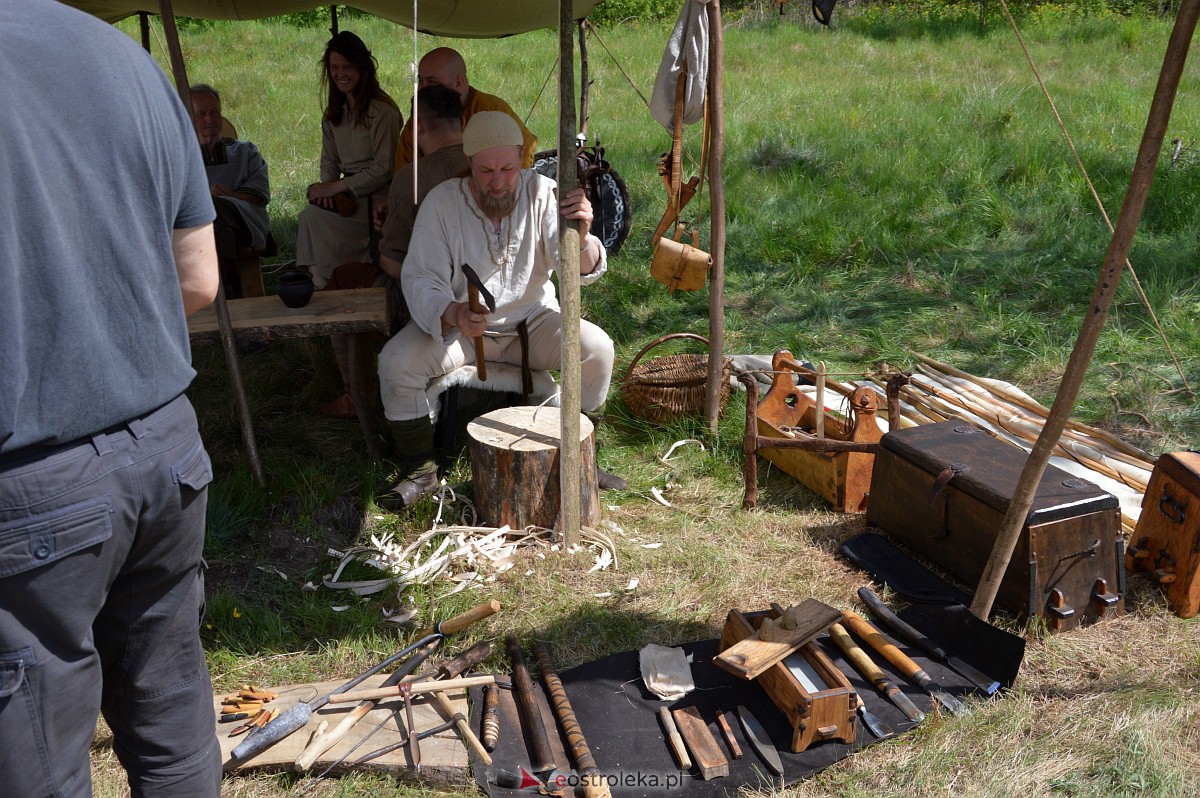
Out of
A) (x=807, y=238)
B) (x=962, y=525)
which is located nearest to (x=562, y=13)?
(x=962, y=525)

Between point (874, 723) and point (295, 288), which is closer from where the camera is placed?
point (874, 723)

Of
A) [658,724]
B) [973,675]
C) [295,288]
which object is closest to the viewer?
[658,724]

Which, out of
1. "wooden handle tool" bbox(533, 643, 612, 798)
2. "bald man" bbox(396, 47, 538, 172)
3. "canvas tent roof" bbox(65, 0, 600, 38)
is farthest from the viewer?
"canvas tent roof" bbox(65, 0, 600, 38)

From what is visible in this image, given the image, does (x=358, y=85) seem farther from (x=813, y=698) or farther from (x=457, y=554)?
(x=813, y=698)

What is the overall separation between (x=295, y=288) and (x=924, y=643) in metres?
2.68

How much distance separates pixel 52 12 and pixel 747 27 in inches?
543

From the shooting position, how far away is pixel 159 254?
1563 millimetres

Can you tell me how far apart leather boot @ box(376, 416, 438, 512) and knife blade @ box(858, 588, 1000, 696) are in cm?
178

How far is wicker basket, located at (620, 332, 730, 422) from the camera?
4.38m

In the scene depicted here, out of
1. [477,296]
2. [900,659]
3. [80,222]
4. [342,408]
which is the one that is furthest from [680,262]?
[80,222]

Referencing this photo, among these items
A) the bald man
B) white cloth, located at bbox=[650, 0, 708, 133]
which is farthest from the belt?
the bald man

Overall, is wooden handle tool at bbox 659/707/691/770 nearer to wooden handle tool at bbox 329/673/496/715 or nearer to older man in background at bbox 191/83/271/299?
wooden handle tool at bbox 329/673/496/715

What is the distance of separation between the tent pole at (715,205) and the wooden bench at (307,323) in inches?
56.7

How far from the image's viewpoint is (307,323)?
143 inches
